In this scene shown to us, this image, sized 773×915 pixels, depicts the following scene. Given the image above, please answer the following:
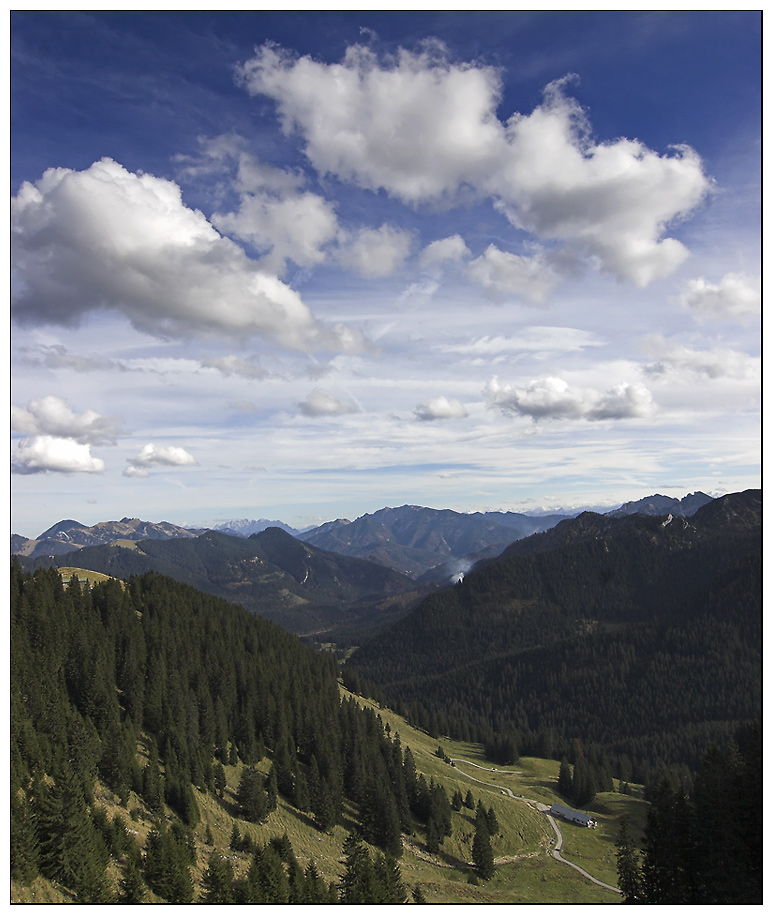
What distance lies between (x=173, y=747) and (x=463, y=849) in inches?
2501

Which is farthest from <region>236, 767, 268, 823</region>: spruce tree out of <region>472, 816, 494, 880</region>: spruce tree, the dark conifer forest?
<region>472, 816, 494, 880</region>: spruce tree

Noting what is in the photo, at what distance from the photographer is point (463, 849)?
104 metres

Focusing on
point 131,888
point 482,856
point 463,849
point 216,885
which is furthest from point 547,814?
point 131,888

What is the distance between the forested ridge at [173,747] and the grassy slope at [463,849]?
2.23 m

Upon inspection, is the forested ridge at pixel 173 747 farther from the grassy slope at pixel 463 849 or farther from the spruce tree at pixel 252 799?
the grassy slope at pixel 463 849

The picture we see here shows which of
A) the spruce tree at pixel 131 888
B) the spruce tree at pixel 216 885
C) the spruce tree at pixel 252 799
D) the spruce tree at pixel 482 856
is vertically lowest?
the spruce tree at pixel 482 856

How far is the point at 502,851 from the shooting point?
108438 mm

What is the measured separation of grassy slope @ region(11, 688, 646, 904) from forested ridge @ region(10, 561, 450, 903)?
2227 mm

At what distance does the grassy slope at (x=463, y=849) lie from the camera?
7288 centimetres

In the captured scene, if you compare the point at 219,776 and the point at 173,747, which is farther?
the point at 219,776

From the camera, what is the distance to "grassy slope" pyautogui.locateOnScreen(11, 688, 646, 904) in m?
72.9

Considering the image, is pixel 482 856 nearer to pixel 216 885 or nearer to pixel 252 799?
pixel 252 799

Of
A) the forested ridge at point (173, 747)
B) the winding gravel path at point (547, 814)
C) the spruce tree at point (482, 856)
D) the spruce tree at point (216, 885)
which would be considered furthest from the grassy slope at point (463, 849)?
the spruce tree at point (216, 885)
